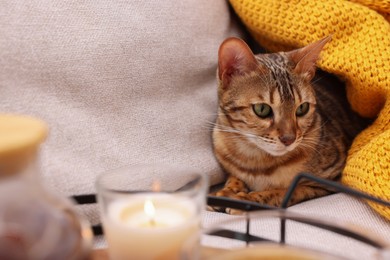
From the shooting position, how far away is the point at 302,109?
1.13 m

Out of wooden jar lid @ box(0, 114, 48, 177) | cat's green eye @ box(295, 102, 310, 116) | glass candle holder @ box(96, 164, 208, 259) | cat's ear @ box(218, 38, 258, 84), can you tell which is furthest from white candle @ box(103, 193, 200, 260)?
cat's green eye @ box(295, 102, 310, 116)

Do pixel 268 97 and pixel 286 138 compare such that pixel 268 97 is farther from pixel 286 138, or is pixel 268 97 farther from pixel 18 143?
pixel 18 143

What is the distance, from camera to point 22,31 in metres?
0.85

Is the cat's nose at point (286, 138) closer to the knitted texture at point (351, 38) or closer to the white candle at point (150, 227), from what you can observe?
the knitted texture at point (351, 38)

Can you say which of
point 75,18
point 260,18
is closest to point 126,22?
point 75,18

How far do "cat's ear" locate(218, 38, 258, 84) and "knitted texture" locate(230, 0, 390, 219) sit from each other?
122mm

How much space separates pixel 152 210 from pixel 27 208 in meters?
0.15

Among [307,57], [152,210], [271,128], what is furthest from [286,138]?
[152,210]

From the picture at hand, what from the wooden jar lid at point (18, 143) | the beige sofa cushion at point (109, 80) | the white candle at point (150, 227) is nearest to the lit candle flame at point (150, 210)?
the white candle at point (150, 227)

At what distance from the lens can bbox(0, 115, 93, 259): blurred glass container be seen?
421 millimetres

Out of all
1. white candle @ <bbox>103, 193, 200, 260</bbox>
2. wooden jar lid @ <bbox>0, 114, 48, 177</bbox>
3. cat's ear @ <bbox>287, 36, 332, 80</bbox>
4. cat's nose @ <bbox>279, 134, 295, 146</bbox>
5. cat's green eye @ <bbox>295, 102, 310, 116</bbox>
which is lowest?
cat's nose @ <bbox>279, 134, 295, 146</bbox>

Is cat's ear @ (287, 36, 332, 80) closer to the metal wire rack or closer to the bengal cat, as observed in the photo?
the bengal cat

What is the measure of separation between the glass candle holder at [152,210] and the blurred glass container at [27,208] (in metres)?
0.05

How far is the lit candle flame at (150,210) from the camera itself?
0.54m
